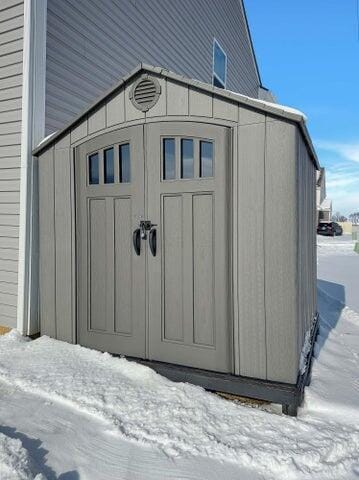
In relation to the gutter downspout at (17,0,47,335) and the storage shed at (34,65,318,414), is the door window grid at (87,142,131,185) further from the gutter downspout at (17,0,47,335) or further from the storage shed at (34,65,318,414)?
the gutter downspout at (17,0,47,335)

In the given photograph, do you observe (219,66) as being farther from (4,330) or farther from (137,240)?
(4,330)

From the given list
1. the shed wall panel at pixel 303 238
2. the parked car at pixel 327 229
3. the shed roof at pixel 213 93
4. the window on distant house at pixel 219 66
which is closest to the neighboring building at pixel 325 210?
the parked car at pixel 327 229

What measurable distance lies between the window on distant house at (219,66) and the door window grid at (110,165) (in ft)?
22.8

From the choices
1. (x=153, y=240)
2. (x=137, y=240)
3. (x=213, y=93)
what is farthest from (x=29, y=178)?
(x=213, y=93)

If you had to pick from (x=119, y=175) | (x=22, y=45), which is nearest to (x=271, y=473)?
(x=119, y=175)

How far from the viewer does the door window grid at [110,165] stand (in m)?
3.06

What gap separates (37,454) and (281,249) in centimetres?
182

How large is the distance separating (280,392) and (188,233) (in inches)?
48.4

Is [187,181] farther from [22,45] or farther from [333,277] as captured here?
[333,277]

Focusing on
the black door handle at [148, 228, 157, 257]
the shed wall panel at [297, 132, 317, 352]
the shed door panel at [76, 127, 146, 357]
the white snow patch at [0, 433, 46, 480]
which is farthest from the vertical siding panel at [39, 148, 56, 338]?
the shed wall panel at [297, 132, 317, 352]

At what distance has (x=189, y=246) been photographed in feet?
9.18

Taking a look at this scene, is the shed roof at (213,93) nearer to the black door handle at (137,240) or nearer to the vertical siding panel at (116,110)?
the vertical siding panel at (116,110)

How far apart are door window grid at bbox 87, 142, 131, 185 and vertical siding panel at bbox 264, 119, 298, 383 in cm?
114

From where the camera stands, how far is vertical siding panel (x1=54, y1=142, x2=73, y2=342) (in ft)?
10.9
